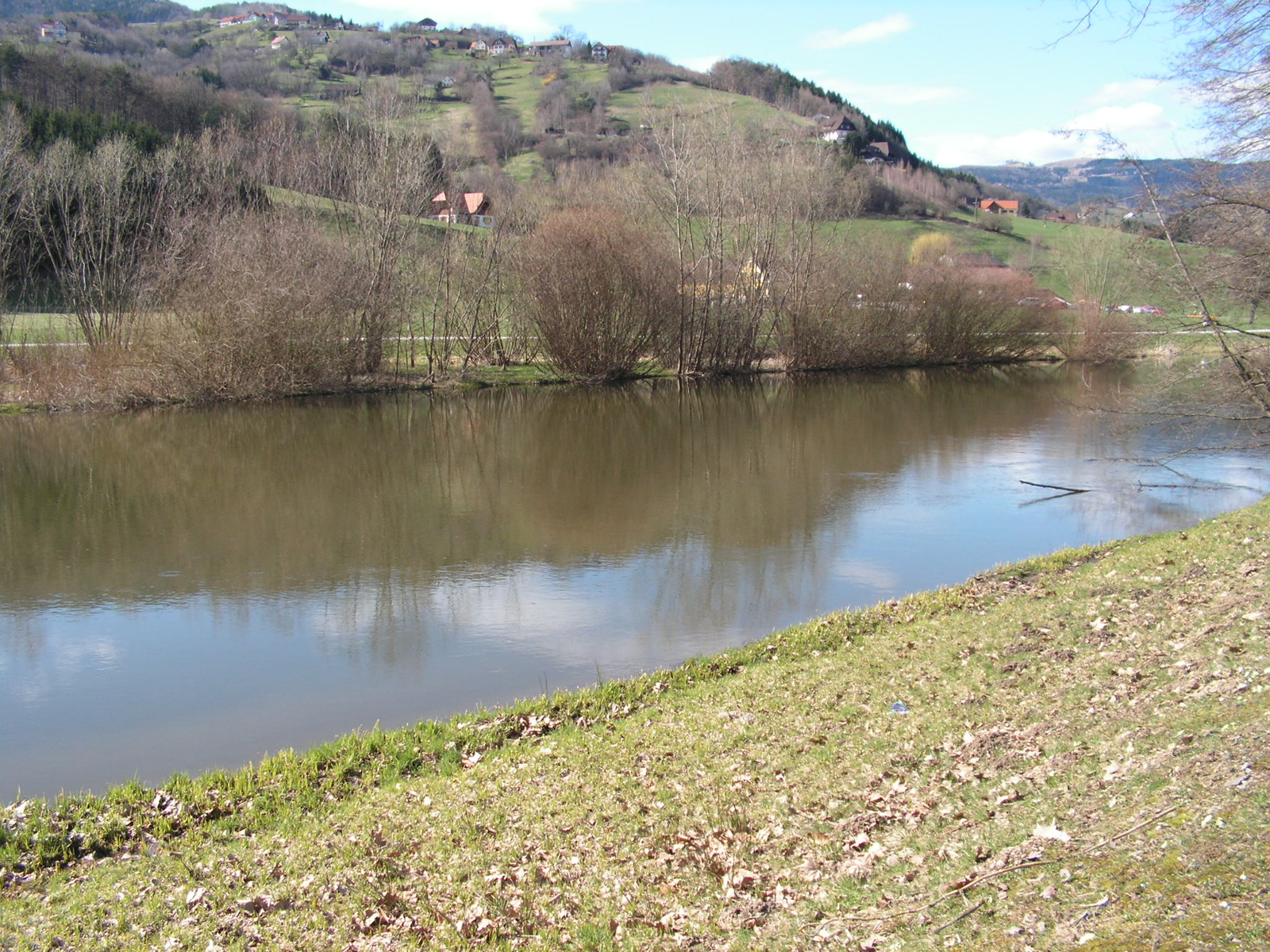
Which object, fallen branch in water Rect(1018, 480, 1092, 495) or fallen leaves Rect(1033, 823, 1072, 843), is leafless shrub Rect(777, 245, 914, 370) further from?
fallen leaves Rect(1033, 823, 1072, 843)

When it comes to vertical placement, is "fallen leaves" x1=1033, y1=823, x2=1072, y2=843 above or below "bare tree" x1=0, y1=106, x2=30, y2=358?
below

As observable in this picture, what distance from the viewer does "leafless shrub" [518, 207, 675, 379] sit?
34.8 metres

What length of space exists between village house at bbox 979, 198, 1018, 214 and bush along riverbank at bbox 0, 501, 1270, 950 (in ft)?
316

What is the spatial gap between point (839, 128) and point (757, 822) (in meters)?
106

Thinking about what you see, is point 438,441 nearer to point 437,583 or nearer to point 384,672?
point 437,583

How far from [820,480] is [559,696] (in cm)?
1163

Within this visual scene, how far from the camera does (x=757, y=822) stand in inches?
226

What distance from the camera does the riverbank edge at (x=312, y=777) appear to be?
5953 mm

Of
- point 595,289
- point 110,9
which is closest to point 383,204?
point 595,289

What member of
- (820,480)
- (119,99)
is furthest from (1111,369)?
(119,99)

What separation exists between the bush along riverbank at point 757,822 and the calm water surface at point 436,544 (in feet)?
4.67

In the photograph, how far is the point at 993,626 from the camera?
366 inches

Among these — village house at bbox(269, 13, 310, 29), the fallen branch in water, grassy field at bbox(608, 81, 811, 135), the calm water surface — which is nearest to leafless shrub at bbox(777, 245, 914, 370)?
the calm water surface

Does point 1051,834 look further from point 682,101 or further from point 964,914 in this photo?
point 682,101
